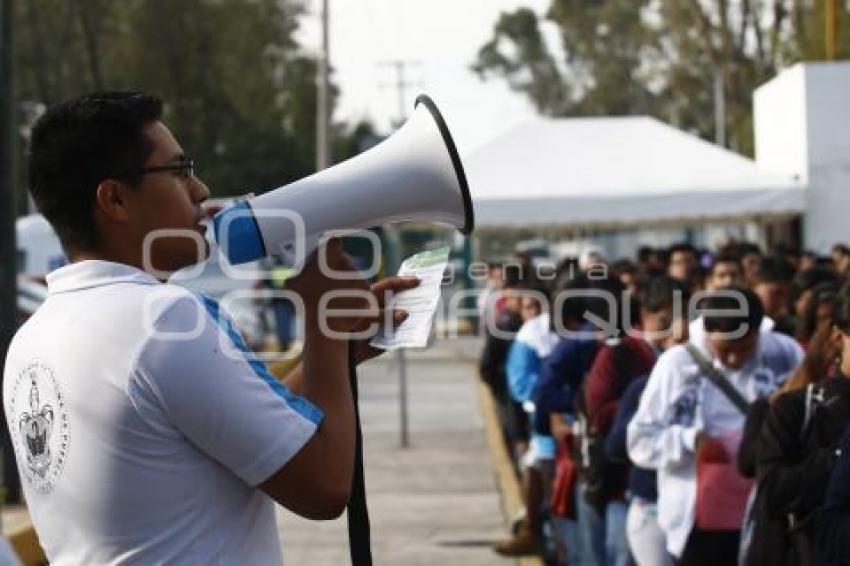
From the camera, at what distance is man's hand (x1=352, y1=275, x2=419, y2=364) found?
3082 millimetres

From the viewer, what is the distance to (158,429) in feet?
9.86

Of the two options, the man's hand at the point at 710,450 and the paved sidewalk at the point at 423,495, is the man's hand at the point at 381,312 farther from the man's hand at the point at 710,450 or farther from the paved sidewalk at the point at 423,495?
the paved sidewalk at the point at 423,495

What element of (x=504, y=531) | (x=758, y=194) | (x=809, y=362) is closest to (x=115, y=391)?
(x=809, y=362)

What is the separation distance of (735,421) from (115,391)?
441cm

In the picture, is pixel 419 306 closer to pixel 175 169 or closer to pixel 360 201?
pixel 360 201

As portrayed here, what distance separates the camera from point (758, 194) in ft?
53.1

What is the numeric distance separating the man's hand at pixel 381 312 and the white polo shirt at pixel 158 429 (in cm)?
17

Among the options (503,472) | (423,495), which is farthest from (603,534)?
(503,472)

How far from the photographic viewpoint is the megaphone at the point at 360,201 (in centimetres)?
287

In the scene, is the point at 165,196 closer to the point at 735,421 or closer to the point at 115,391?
the point at 115,391

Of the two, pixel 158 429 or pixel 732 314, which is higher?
pixel 158 429

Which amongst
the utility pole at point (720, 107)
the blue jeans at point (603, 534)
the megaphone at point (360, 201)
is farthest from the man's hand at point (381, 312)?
the utility pole at point (720, 107)

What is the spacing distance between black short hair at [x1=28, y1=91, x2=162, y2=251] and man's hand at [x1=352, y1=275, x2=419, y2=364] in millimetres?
440

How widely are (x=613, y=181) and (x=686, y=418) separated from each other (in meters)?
9.69
